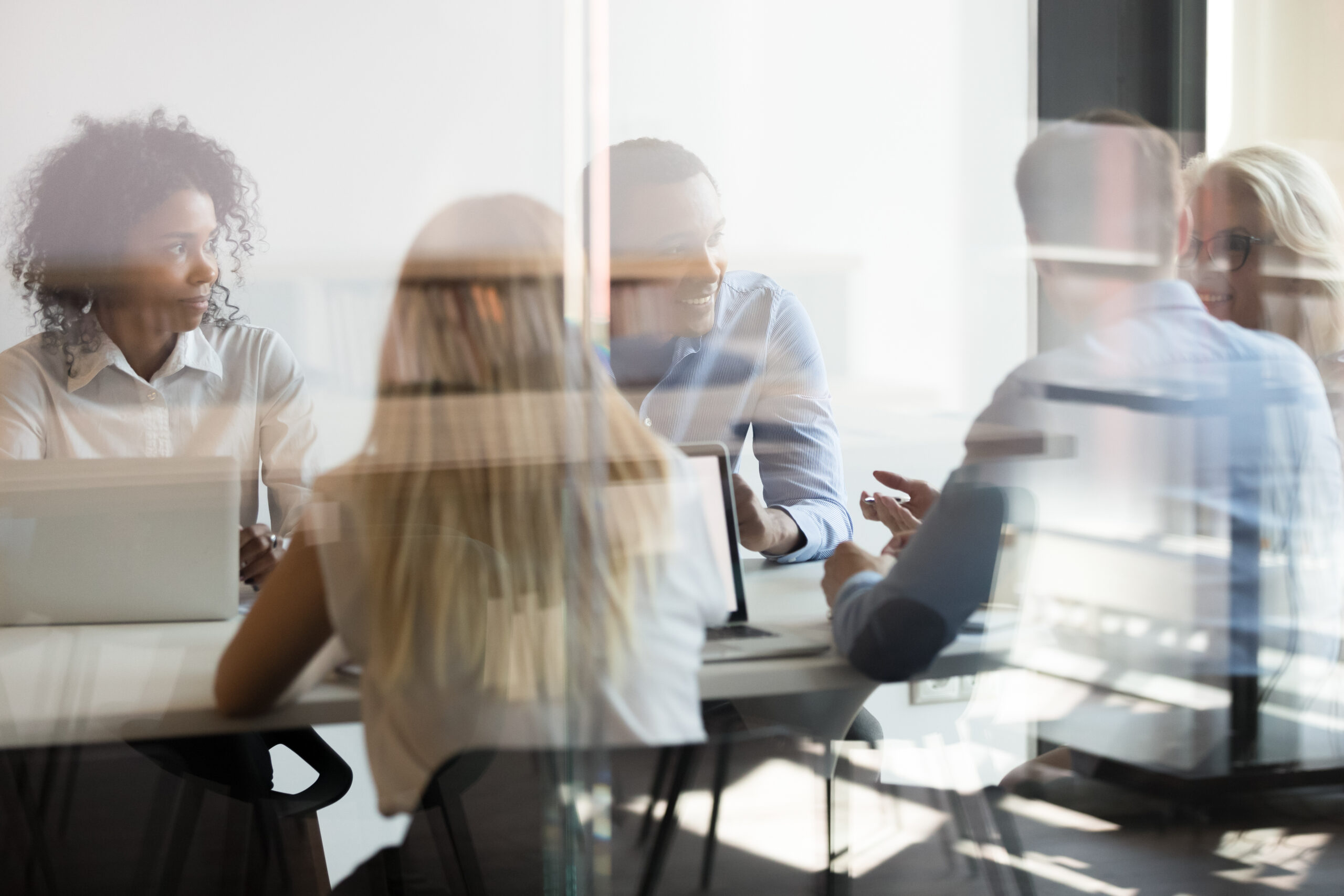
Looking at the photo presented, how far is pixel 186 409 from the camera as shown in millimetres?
1380

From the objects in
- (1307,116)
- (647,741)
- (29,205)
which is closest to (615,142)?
(29,205)

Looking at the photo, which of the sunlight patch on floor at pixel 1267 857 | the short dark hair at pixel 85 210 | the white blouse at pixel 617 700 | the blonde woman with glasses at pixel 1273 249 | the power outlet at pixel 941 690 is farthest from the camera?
the sunlight patch on floor at pixel 1267 857

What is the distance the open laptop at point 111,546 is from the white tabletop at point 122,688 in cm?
2

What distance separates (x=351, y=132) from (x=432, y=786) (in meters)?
0.93

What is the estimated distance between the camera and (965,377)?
1.70 meters

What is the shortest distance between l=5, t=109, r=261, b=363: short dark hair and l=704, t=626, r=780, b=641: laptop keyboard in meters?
0.81

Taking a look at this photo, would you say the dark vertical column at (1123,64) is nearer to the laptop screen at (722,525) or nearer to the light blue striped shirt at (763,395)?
the light blue striped shirt at (763,395)

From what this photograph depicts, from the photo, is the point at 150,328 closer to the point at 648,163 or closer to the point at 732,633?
the point at 648,163

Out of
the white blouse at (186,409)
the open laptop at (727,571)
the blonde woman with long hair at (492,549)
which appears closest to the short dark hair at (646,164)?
the blonde woman with long hair at (492,549)

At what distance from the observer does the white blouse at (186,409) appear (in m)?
1.35

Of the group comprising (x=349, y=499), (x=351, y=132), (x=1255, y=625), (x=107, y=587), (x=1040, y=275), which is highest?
(x=351, y=132)

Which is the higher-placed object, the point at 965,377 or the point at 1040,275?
the point at 1040,275

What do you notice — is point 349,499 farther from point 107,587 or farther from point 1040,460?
point 1040,460

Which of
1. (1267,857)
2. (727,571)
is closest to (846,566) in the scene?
(727,571)
